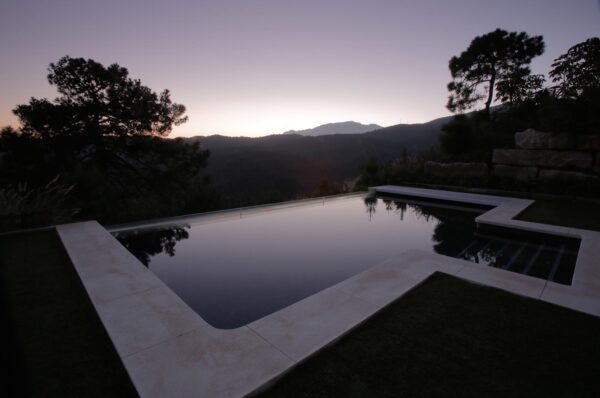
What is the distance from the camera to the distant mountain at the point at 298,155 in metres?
36.1

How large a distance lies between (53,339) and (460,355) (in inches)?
115

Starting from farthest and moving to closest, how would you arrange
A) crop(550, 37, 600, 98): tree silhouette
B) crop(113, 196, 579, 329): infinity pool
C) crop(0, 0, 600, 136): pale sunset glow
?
1. crop(550, 37, 600, 98): tree silhouette
2. crop(0, 0, 600, 136): pale sunset glow
3. crop(113, 196, 579, 329): infinity pool

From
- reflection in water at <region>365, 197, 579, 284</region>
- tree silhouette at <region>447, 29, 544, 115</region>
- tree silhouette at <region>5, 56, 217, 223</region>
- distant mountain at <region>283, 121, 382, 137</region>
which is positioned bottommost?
reflection in water at <region>365, 197, 579, 284</region>

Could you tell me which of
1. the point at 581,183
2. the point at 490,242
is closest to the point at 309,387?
the point at 490,242

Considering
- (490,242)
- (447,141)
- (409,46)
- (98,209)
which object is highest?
(409,46)

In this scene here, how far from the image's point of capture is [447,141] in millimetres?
9539

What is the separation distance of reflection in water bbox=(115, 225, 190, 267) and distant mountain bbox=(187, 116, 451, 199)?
26571mm

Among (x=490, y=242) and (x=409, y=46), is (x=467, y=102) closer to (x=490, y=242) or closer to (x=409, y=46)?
(x=409, y=46)

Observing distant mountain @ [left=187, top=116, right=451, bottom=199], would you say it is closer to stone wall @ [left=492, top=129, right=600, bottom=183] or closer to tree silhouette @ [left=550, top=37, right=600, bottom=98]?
stone wall @ [left=492, top=129, right=600, bottom=183]

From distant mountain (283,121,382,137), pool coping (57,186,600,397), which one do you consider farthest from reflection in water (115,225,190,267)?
distant mountain (283,121,382,137)

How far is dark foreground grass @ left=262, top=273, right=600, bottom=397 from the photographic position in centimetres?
150

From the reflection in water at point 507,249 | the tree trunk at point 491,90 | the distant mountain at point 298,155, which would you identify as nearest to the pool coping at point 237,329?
the reflection in water at point 507,249

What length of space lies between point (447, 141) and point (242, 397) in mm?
10450

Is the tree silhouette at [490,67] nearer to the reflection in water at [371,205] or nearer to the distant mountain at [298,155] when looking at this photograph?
the reflection in water at [371,205]
